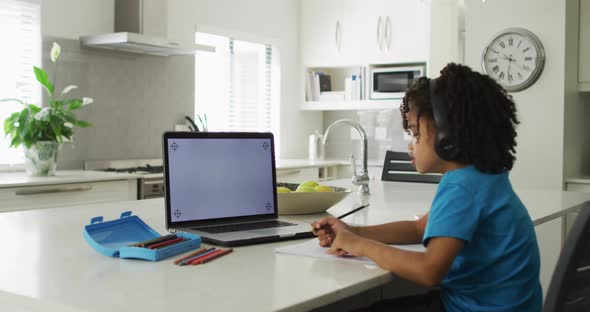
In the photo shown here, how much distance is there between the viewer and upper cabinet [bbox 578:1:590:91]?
4.38m

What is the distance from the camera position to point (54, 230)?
5.56 ft

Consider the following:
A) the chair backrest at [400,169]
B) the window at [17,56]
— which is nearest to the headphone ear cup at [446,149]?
the chair backrest at [400,169]

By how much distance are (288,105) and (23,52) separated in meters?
2.61

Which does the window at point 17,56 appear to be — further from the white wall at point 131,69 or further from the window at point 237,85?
the window at point 237,85

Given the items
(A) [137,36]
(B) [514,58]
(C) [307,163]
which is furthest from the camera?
(C) [307,163]

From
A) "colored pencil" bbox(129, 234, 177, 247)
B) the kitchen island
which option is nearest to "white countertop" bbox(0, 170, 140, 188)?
the kitchen island

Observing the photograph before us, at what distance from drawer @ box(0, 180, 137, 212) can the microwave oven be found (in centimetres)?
259

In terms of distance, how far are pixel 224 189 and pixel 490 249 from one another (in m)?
0.73

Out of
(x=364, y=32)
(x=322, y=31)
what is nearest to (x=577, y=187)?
(x=364, y=32)

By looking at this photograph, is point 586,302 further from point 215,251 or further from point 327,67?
point 327,67

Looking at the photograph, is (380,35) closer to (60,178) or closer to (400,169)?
(400,169)

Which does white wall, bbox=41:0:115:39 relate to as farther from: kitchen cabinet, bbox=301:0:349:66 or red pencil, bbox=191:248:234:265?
red pencil, bbox=191:248:234:265

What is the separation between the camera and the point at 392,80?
549 centimetres

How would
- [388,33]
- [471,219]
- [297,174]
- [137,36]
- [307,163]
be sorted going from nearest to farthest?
[471,219], [137,36], [297,174], [307,163], [388,33]
